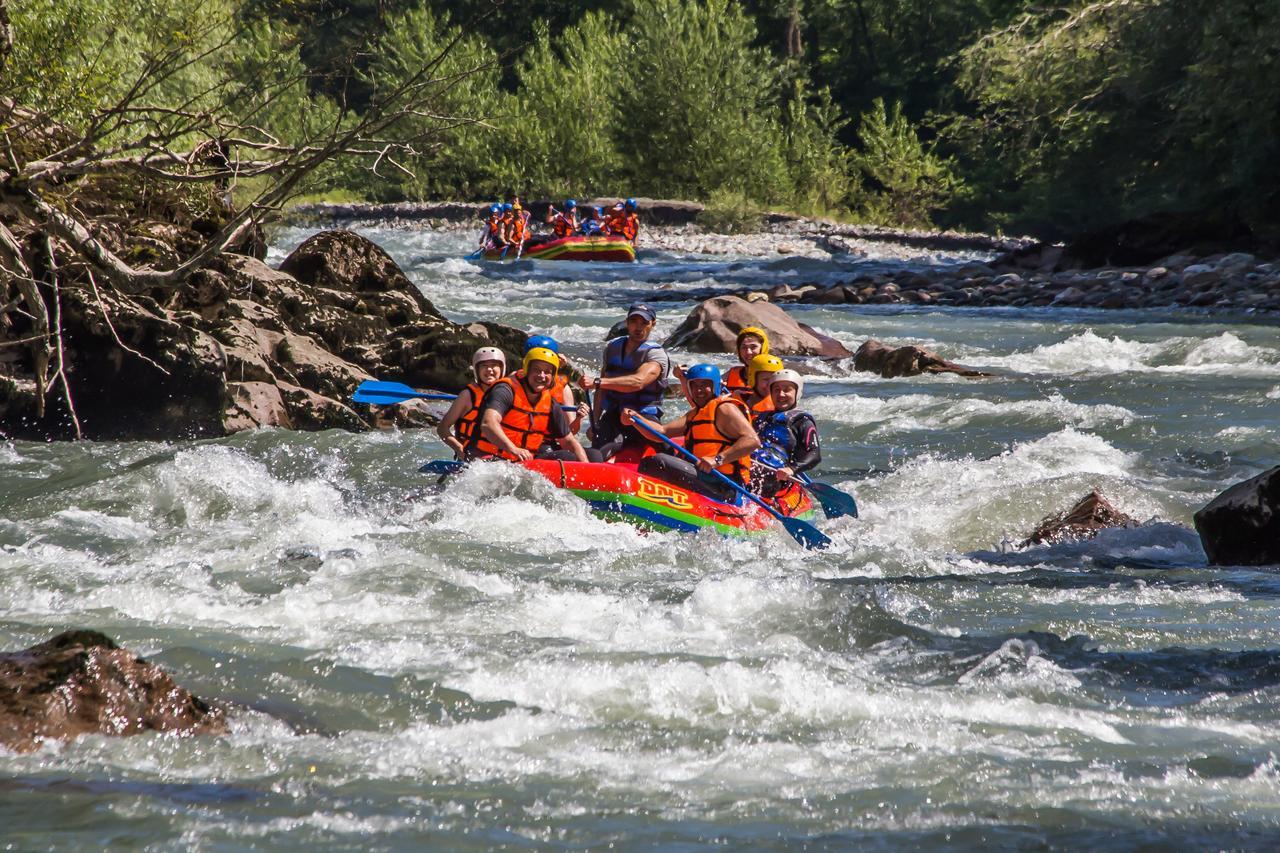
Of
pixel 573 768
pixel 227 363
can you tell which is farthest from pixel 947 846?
pixel 227 363

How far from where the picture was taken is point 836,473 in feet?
35.4

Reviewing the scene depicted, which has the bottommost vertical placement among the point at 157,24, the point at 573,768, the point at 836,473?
the point at 836,473

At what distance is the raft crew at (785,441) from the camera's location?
8.71 metres

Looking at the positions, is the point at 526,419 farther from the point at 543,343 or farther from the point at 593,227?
the point at 593,227

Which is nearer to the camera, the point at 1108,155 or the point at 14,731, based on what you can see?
the point at 14,731

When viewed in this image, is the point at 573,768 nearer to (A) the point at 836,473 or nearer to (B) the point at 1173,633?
(B) the point at 1173,633

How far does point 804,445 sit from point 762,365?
0.58m

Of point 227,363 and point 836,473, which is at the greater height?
point 227,363

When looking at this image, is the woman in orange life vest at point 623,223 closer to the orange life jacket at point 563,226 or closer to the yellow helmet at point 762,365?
the orange life jacket at point 563,226

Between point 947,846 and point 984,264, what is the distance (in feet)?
79.5

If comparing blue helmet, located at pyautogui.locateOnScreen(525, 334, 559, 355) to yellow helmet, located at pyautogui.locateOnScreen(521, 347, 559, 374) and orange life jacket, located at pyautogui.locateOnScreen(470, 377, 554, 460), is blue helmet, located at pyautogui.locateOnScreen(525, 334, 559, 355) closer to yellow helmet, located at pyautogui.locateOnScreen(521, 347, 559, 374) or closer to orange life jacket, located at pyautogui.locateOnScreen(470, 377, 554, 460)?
yellow helmet, located at pyautogui.locateOnScreen(521, 347, 559, 374)

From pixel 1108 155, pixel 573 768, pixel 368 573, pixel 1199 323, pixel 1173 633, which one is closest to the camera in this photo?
pixel 573 768

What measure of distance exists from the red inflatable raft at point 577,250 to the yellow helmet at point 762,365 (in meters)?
21.1

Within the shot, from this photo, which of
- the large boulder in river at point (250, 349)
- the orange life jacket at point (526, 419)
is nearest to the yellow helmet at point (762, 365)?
the orange life jacket at point (526, 419)
